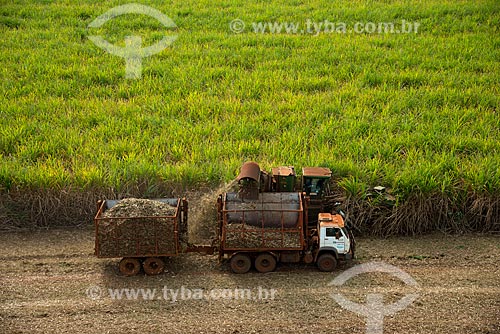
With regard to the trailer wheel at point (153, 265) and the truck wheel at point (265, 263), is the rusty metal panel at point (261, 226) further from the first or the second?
the trailer wheel at point (153, 265)

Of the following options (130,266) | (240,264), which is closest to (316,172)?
(240,264)

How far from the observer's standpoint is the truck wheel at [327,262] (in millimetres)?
7992

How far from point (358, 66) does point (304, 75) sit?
113 centimetres

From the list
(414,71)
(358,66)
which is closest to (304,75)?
(358,66)

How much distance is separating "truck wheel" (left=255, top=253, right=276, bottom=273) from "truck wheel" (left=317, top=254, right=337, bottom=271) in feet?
1.81

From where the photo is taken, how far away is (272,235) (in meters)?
7.92

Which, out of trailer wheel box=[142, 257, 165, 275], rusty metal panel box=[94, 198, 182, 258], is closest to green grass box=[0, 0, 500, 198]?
rusty metal panel box=[94, 198, 182, 258]

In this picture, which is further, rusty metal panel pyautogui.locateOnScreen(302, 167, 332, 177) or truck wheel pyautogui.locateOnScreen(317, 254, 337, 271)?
rusty metal panel pyautogui.locateOnScreen(302, 167, 332, 177)

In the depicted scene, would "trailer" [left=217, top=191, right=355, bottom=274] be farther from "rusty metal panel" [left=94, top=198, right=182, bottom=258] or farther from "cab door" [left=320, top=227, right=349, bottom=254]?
"rusty metal panel" [left=94, top=198, right=182, bottom=258]

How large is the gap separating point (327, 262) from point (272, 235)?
0.74 metres

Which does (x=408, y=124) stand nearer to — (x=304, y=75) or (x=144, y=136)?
(x=304, y=75)

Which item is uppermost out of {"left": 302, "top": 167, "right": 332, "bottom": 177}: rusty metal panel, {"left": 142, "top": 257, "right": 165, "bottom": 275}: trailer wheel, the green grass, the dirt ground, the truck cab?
the green grass

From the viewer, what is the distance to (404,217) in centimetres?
894

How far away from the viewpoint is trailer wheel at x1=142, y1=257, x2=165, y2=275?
7.92 meters
